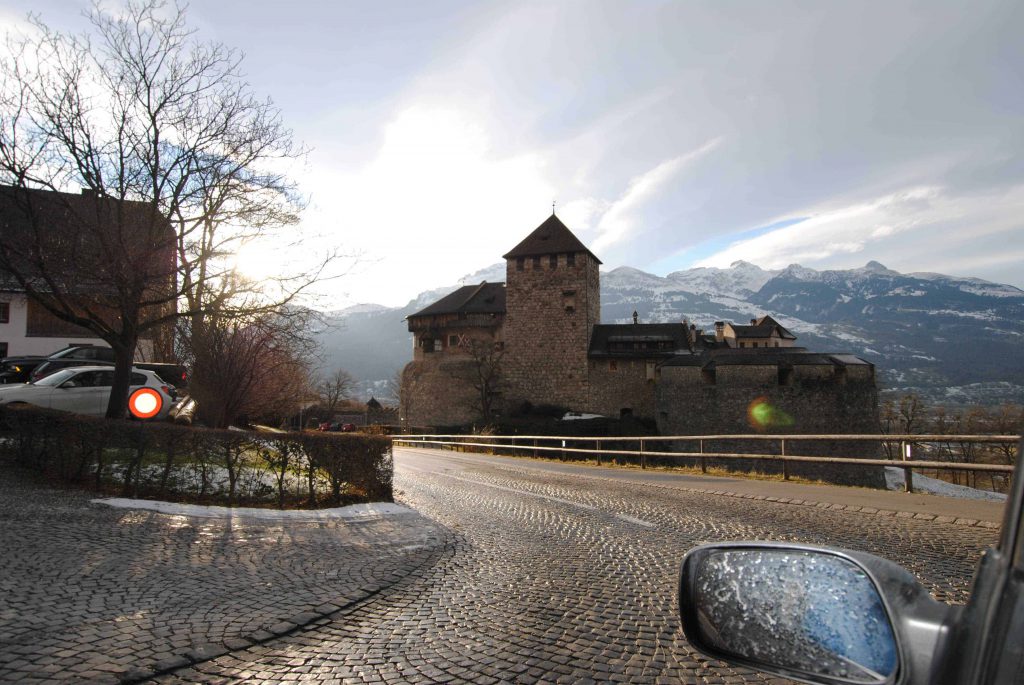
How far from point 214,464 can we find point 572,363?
41899 mm

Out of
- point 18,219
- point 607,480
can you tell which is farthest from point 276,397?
point 607,480

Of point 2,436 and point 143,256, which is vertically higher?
point 143,256

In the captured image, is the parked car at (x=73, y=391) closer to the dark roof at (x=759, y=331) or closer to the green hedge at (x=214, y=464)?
the green hedge at (x=214, y=464)

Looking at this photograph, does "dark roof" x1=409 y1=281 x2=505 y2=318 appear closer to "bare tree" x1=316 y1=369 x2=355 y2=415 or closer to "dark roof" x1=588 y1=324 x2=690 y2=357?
"dark roof" x1=588 y1=324 x2=690 y2=357

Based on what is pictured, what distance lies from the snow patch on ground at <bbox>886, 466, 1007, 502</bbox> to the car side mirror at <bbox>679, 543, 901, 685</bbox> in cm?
119

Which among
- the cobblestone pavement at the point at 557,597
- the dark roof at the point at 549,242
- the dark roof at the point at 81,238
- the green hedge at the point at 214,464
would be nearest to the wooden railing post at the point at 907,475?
the cobblestone pavement at the point at 557,597

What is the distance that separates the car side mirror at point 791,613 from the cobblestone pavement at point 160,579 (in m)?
3.30

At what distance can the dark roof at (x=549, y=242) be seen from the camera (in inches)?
2009

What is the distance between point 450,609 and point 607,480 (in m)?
9.56

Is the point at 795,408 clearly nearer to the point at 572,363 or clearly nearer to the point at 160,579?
the point at 572,363

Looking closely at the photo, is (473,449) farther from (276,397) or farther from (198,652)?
(198,652)

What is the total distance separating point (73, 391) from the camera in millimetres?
15469

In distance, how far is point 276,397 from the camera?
26.9m

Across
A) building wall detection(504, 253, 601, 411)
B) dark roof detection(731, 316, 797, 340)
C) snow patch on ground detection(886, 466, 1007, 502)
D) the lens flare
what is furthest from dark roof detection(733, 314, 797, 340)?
the lens flare
